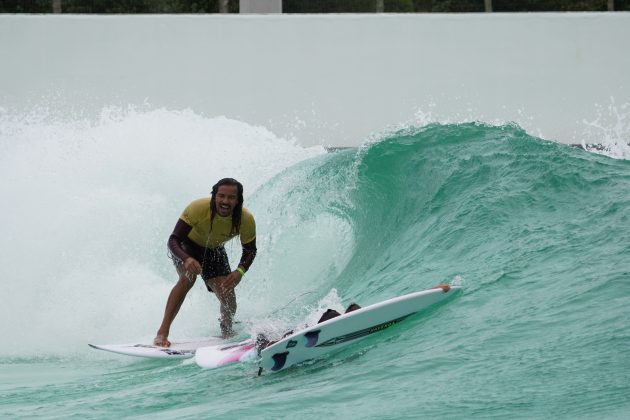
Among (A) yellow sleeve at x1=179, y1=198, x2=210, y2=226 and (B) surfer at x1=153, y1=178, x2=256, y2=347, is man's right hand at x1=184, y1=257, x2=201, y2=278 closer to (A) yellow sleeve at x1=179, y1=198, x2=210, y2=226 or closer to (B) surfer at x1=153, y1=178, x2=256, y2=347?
(B) surfer at x1=153, y1=178, x2=256, y2=347

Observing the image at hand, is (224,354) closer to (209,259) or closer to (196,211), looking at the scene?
(209,259)

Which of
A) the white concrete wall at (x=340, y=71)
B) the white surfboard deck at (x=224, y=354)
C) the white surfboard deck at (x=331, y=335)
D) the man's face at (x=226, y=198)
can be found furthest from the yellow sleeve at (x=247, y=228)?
the white concrete wall at (x=340, y=71)

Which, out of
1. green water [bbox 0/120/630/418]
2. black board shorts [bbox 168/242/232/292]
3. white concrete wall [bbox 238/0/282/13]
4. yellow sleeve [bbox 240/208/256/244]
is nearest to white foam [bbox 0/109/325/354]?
green water [bbox 0/120/630/418]

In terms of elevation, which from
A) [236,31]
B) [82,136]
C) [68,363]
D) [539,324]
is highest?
[236,31]

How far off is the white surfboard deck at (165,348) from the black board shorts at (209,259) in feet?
1.28

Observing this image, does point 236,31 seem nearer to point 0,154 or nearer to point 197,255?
point 0,154

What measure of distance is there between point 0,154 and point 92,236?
2.86 meters

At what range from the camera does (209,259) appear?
623 cm

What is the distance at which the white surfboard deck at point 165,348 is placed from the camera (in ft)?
19.7

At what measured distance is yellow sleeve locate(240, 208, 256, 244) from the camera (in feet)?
19.9

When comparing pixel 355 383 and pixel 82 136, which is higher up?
pixel 82 136

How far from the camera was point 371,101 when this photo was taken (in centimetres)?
1356

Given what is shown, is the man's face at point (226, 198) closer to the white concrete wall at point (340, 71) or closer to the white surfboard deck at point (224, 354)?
the white surfboard deck at point (224, 354)

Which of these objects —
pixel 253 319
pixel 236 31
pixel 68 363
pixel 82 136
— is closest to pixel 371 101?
pixel 236 31
